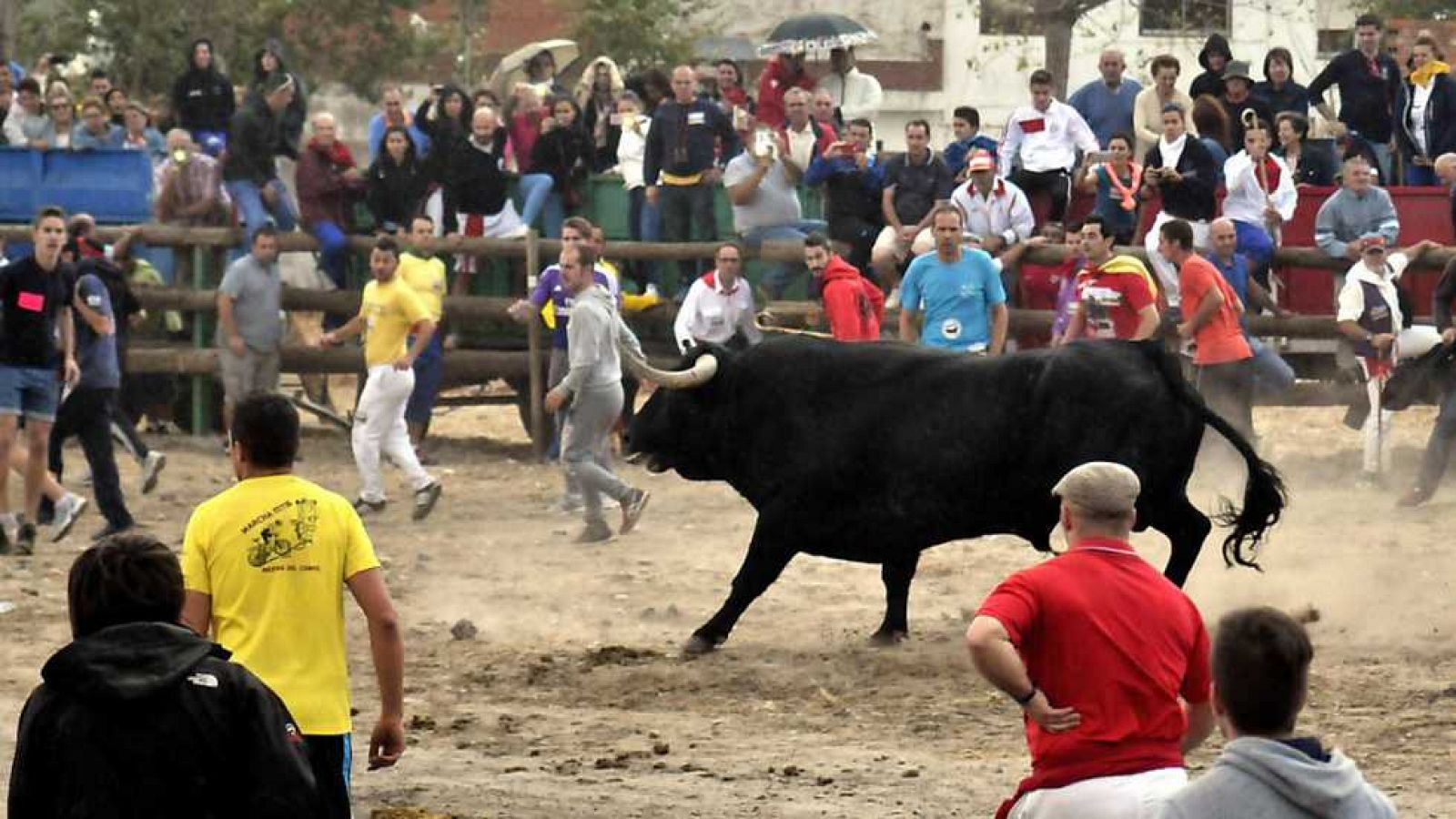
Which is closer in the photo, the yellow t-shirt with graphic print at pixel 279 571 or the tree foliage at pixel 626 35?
the yellow t-shirt with graphic print at pixel 279 571

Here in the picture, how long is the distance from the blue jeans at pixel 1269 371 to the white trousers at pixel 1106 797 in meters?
12.0

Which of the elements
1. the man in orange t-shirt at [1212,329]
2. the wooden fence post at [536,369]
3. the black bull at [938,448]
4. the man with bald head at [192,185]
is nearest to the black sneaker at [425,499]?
the wooden fence post at [536,369]

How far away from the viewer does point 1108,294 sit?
15.6 m

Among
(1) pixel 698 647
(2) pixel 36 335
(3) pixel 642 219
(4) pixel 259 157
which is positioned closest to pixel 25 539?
(2) pixel 36 335

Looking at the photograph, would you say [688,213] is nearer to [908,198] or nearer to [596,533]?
[908,198]

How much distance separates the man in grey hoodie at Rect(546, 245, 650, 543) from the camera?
16.3 meters

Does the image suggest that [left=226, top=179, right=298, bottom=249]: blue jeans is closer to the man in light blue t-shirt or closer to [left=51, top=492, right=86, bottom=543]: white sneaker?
[left=51, top=492, right=86, bottom=543]: white sneaker

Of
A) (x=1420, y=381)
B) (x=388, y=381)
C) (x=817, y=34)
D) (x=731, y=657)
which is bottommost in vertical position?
(x=731, y=657)

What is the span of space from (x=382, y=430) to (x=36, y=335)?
112 inches

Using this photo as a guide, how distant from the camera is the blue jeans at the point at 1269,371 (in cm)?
1800

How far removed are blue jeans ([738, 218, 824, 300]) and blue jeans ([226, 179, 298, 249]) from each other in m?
3.67

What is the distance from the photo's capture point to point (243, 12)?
36.2 metres

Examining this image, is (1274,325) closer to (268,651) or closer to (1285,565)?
(1285,565)

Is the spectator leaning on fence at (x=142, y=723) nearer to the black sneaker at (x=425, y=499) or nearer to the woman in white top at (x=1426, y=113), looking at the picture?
the black sneaker at (x=425, y=499)
